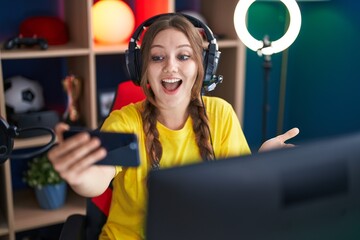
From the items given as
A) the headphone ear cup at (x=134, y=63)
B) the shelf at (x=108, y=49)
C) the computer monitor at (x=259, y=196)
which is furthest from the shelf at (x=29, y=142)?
the computer monitor at (x=259, y=196)

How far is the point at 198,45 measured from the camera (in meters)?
1.33

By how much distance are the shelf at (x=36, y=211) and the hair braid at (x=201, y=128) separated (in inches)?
44.9

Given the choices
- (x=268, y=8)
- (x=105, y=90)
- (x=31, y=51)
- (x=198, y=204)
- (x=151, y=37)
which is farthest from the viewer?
(x=268, y=8)

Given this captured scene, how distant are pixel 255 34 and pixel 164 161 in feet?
5.77

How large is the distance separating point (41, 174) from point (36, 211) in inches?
7.1

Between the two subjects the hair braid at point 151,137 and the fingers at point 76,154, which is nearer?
the fingers at point 76,154

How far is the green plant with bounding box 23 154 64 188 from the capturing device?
2291 millimetres

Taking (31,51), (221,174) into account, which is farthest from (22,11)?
(221,174)

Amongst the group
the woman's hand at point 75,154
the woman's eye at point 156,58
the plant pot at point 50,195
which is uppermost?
the woman's eye at point 156,58

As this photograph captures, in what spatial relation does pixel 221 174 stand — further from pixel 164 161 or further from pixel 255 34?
pixel 255 34

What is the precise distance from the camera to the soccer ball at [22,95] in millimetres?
2154

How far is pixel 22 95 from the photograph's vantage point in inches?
85.7

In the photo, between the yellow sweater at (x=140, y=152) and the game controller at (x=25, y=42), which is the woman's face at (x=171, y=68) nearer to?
the yellow sweater at (x=140, y=152)

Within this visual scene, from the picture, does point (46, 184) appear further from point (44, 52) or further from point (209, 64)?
point (209, 64)
